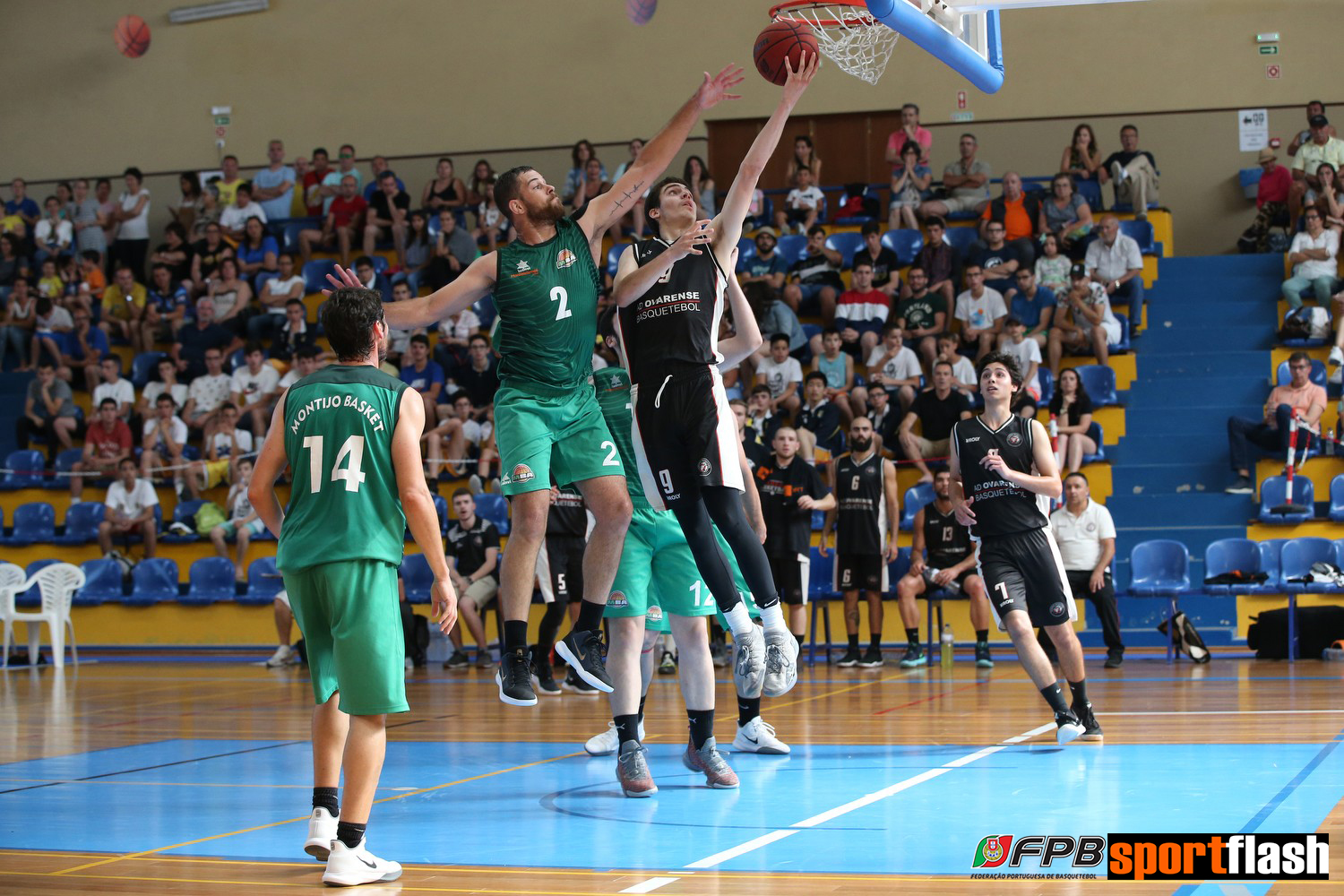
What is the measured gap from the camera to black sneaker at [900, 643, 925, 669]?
12.5 metres

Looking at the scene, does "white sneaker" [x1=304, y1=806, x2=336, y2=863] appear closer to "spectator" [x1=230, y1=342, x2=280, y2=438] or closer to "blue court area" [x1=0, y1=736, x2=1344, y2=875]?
"blue court area" [x1=0, y1=736, x2=1344, y2=875]

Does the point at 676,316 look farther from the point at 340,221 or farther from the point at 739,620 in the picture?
the point at 340,221

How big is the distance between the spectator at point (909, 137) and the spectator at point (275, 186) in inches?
351

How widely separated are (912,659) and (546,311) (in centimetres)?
756

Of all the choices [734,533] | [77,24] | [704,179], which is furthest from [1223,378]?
[77,24]

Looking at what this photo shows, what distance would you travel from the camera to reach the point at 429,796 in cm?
622

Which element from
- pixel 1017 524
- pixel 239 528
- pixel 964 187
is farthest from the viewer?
pixel 964 187

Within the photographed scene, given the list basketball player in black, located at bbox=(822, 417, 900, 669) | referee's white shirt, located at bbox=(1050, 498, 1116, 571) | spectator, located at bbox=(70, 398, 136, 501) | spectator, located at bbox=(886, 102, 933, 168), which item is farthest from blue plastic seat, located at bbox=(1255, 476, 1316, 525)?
spectator, located at bbox=(70, 398, 136, 501)

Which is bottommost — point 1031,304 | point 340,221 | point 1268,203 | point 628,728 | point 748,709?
point 748,709

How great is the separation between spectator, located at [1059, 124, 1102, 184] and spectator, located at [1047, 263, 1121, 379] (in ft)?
8.30

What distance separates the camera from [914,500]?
14109 millimetres

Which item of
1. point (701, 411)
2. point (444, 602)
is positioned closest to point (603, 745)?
point (701, 411)

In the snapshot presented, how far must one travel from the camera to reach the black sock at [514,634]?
5.86 metres

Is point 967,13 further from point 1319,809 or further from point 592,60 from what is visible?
point 592,60
